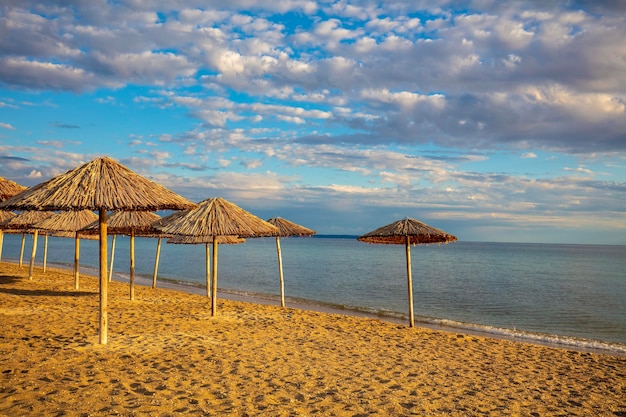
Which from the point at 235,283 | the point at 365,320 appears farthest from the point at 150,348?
the point at 235,283

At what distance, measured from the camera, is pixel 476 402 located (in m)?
6.04

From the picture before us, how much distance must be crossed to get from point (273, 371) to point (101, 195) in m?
3.97

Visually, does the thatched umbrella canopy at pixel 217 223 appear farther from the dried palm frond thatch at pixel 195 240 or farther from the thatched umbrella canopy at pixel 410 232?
the thatched umbrella canopy at pixel 410 232

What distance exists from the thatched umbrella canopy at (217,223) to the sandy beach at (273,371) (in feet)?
7.25

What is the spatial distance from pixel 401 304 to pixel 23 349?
1619 cm

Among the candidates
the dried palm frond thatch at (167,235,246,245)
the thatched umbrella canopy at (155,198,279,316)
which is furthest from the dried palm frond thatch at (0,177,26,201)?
the thatched umbrella canopy at (155,198,279,316)

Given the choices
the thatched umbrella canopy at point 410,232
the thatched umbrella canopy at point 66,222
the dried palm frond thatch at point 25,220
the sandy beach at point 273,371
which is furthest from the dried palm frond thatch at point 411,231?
the dried palm frond thatch at point 25,220

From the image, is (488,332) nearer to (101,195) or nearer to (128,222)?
(128,222)

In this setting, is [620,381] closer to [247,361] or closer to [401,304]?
[247,361]

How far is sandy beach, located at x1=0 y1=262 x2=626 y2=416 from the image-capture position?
5.45 meters

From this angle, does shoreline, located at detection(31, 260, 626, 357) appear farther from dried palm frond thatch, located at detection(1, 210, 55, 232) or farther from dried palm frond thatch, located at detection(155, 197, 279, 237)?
dried palm frond thatch, located at detection(1, 210, 55, 232)

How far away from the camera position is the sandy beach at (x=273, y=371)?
5.45 metres

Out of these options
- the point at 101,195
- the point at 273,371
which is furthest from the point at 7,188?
the point at 273,371

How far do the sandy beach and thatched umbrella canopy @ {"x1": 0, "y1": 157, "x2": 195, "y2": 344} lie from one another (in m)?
1.36
